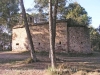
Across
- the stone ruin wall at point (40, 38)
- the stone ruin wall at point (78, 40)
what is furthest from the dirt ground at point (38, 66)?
the stone ruin wall at point (40, 38)

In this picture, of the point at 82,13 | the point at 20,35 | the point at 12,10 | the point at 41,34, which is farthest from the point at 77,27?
the point at 82,13

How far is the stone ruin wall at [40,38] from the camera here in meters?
28.1

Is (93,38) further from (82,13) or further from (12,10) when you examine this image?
(12,10)

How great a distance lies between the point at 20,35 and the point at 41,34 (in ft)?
13.0

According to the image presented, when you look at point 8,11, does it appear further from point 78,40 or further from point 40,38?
point 78,40

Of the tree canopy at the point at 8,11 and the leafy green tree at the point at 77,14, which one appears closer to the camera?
the tree canopy at the point at 8,11

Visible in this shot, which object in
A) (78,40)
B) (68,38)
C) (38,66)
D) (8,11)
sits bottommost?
(38,66)

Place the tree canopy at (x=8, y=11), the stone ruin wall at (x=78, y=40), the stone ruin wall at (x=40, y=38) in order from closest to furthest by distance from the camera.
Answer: the stone ruin wall at (x=78, y=40), the stone ruin wall at (x=40, y=38), the tree canopy at (x=8, y=11)

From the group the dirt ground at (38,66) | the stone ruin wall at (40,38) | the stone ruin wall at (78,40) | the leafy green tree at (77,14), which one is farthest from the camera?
the leafy green tree at (77,14)

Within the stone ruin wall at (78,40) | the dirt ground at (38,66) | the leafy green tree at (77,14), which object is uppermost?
the leafy green tree at (77,14)

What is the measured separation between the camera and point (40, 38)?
29.8 meters

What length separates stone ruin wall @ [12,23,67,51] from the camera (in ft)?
92.1

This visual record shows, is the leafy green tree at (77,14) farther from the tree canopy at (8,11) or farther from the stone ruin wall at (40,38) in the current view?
the stone ruin wall at (40,38)

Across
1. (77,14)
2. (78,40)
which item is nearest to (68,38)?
(78,40)
